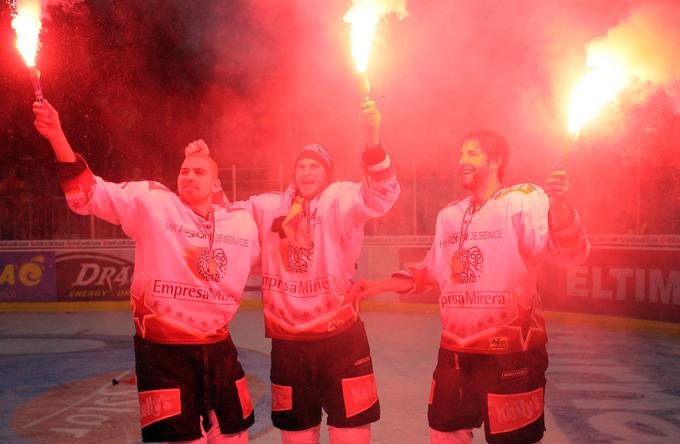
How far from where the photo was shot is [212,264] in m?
3.98

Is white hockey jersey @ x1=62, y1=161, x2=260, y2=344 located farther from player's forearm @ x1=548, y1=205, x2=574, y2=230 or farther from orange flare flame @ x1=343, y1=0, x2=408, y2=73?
player's forearm @ x1=548, y1=205, x2=574, y2=230

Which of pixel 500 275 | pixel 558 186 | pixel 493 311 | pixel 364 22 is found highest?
pixel 364 22

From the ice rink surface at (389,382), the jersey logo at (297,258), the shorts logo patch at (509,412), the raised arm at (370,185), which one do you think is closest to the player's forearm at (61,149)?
the jersey logo at (297,258)

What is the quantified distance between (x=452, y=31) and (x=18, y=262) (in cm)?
1099

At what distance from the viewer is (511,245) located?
12.1ft

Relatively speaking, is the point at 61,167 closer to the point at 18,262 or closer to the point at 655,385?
the point at 655,385

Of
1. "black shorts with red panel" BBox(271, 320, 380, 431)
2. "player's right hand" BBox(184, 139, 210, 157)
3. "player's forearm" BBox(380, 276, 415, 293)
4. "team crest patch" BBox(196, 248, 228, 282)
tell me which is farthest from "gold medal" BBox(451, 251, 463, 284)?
"player's right hand" BBox(184, 139, 210, 157)

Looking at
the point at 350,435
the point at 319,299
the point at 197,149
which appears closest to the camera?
the point at 350,435

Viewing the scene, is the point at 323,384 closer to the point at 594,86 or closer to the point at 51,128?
the point at 51,128

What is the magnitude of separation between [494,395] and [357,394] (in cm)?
82

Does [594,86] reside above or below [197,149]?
above

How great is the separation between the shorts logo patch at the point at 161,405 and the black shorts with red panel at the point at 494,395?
1.42 metres

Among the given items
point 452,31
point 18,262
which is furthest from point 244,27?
point 18,262

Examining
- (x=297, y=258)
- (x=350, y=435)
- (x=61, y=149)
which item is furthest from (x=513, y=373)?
(x=61, y=149)
